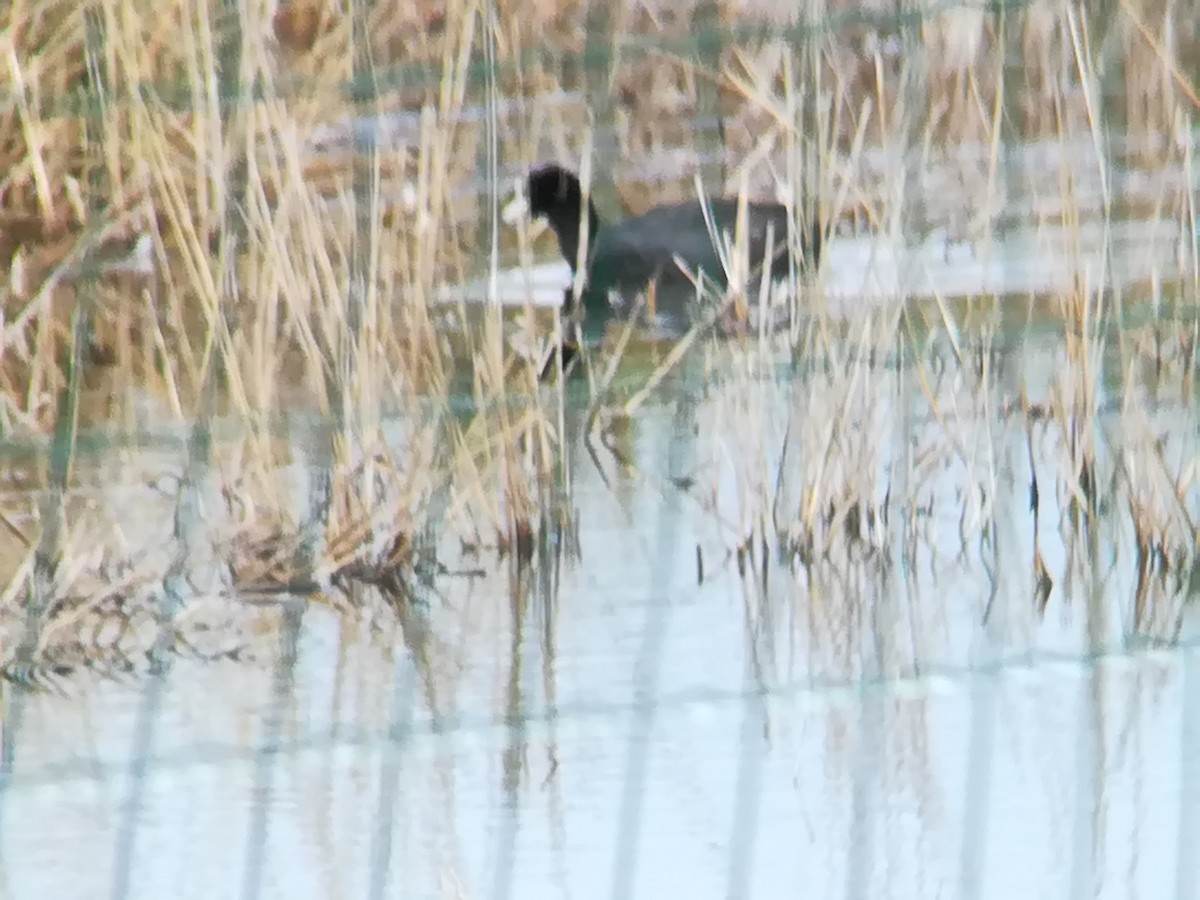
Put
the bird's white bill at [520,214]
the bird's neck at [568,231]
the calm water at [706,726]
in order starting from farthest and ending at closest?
the bird's neck at [568,231]
the bird's white bill at [520,214]
the calm water at [706,726]

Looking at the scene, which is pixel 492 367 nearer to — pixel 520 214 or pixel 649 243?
pixel 520 214

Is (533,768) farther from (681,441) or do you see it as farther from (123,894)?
(681,441)

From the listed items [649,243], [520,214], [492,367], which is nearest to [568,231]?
[649,243]

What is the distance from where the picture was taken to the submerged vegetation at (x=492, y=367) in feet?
5.43

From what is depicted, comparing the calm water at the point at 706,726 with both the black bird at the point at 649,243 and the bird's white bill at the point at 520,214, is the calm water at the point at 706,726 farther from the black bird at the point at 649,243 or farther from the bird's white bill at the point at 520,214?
the black bird at the point at 649,243

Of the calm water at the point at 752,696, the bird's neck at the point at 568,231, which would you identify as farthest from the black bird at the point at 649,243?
the calm water at the point at 752,696

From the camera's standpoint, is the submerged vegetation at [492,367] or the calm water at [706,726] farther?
the submerged vegetation at [492,367]

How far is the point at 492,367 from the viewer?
1740 millimetres

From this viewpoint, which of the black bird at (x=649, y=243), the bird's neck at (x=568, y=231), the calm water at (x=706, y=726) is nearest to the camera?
the calm water at (x=706, y=726)

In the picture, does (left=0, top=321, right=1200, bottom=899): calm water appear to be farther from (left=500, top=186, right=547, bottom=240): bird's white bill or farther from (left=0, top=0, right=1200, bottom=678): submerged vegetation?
(left=500, top=186, right=547, bottom=240): bird's white bill

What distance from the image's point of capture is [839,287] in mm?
1989

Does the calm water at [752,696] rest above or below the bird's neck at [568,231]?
below

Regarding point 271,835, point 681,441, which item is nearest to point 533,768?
point 271,835

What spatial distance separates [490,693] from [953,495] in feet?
1.80
